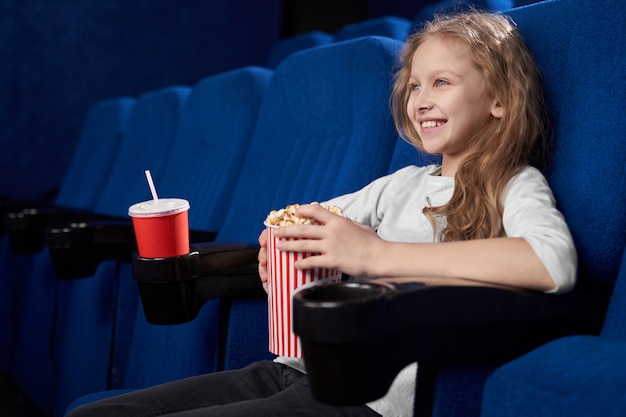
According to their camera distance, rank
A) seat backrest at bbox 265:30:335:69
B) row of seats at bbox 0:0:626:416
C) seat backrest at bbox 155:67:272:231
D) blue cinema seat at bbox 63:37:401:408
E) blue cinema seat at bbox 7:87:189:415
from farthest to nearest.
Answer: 1. seat backrest at bbox 265:30:335:69
2. blue cinema seat at bbox 7:87:189:415
3. seat backrest at bbox 155:67:272:231
4. blue cinema seat at bbox 63:37:401:408
5. row of seats at bbox 0:0:626:416

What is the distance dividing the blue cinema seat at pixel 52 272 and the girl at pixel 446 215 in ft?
2.01

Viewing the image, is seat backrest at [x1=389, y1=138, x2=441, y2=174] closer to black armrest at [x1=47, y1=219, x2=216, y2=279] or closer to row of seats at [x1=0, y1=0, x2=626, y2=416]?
row of seats at [x1=0, y1=0, x2=626, y2=416]

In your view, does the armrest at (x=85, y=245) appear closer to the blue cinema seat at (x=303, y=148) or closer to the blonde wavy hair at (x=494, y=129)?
the blue cinema seat at (x=303, y=148)

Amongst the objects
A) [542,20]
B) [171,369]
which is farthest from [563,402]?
[171,369]

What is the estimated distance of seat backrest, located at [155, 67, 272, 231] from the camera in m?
1.45

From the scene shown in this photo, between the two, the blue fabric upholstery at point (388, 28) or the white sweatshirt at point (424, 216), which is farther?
the blue fabric upholstery at point (388, 28)

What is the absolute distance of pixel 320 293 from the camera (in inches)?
21.8

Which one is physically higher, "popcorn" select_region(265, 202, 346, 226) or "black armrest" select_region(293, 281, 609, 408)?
"popcorn" select_region(265, 202, 346, 226)

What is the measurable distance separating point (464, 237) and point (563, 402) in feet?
0.85

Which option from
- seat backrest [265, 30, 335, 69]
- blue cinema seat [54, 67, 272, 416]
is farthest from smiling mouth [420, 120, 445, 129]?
seat backrest [265, 30, 335, 69]

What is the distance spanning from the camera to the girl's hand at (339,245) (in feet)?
2.19

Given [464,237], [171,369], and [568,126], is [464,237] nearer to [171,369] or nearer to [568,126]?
[568,126]

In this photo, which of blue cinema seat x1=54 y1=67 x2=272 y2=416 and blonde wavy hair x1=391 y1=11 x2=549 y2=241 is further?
blue cinema seat x1=54 y1=67 x2=272 y2=416

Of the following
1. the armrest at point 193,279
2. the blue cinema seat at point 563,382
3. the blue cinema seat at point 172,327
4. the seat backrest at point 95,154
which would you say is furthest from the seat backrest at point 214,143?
the blue cinema seat at point 563,382
